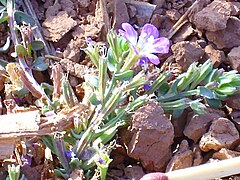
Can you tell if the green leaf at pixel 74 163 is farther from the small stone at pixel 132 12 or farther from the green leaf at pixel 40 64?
the small stone at pixel 132 12

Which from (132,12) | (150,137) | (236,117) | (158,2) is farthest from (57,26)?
(236,117)

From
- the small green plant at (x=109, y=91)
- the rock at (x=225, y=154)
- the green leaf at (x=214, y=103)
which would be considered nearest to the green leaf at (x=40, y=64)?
the small green plant at (x=109, y=91)

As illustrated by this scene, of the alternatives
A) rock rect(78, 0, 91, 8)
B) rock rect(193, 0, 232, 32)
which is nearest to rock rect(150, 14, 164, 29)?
rock rect(193, 0, 232, 32)

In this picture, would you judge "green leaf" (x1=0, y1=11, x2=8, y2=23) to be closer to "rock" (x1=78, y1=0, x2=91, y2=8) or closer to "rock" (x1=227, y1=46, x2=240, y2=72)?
"rock" (x1=78, y1=0, x2=91, y2=8)

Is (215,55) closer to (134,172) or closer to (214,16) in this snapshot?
(214,16)

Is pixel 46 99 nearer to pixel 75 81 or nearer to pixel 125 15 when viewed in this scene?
pixel 75 81

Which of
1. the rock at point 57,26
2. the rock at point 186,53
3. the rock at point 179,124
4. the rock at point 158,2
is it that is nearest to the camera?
the rock at point 179,124
